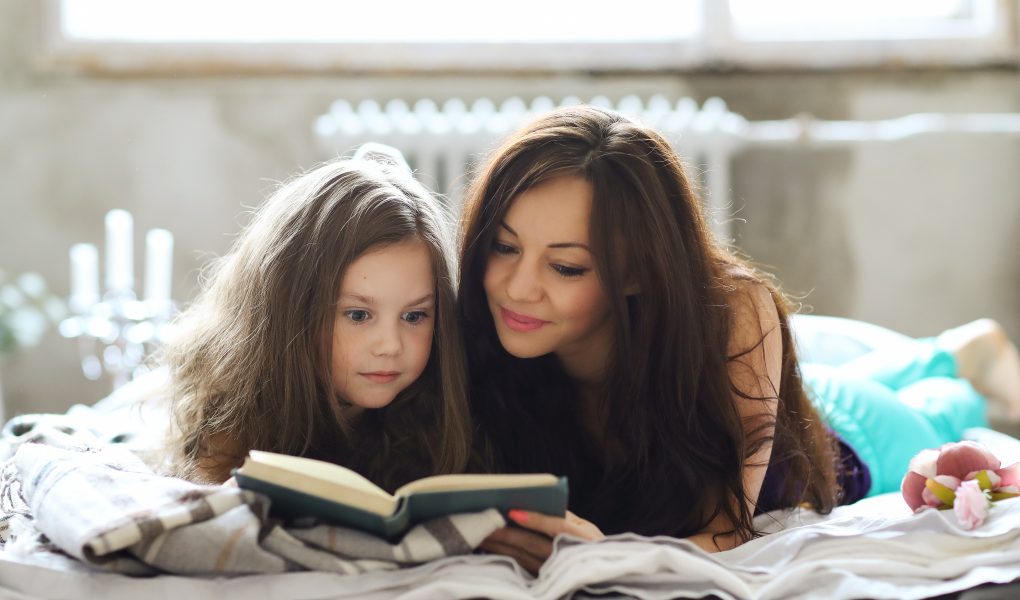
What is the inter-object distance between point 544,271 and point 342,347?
0.26 metres

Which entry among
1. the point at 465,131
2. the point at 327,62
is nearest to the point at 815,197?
the point at 465,131

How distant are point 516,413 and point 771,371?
0.33 metres

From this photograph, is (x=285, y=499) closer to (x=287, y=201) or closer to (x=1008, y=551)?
(x=287, y=201)

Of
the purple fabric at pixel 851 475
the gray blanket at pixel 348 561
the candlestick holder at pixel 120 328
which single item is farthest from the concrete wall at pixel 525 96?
the gray blanket at pixel 348 561

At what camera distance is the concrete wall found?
2.71 metres

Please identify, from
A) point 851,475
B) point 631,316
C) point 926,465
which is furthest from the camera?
point 851,475

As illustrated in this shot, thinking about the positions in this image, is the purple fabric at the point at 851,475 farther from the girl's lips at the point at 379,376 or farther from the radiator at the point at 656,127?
the radiator at the point at 656,127

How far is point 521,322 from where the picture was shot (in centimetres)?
120

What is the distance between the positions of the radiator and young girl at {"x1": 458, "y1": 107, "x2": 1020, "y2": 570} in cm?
124

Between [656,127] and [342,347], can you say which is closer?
[342,347]

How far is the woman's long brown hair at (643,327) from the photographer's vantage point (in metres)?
1.18

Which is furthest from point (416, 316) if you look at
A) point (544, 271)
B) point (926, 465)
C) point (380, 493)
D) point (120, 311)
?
point (120, 311)

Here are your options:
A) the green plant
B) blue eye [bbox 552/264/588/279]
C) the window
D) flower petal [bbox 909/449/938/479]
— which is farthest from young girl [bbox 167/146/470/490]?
the window

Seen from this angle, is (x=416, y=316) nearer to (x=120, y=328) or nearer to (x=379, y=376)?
(x=379, y=376)
